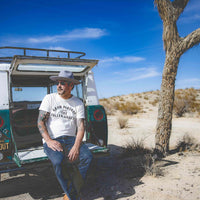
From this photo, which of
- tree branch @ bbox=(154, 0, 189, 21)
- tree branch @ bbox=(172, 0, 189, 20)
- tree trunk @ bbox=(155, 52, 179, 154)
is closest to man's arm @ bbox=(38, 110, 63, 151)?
tree trunk @ bbox=(155, 52, 179, 154)

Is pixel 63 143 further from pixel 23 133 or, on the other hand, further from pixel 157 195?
pixel 23 133

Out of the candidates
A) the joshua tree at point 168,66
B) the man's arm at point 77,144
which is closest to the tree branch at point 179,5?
the joshua tree at point 168,66

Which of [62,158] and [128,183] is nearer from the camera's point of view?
[62,158]

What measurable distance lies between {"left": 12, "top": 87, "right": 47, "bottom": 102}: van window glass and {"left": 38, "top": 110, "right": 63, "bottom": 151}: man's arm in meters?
2.59

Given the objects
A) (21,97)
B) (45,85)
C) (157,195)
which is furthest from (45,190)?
(45,85)

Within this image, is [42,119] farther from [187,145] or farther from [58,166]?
[187,145]

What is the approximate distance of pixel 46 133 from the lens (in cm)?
312

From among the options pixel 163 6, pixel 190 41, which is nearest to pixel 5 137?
pixel 190 41

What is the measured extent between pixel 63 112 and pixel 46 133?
0.40 m

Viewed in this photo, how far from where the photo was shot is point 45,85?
619 cm

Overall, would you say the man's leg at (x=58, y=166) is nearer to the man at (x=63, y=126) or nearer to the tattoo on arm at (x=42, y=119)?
the man at (x=63, y=126)

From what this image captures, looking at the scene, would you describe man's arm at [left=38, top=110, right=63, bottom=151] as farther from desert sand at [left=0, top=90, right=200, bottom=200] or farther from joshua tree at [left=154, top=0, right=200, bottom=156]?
joshua tree at [left=154, top=0, right=200, bottom=156]

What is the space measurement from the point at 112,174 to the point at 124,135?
4933mm

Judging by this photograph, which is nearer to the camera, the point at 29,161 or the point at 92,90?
the point at 29,161
